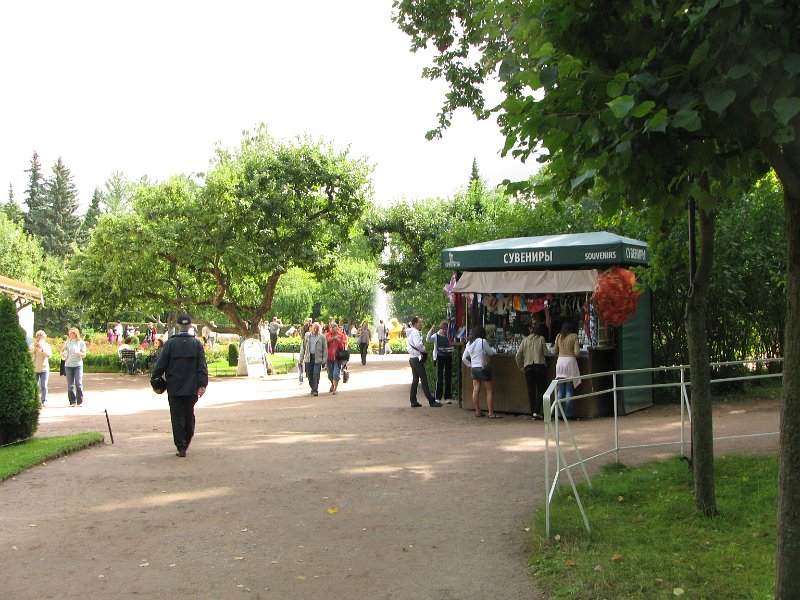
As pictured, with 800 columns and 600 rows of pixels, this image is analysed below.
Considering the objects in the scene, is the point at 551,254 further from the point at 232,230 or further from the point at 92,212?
the point at 92,212

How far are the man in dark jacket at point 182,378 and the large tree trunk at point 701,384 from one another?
6.07 metres

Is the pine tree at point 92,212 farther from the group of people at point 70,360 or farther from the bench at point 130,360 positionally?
the group of people at point 70,360

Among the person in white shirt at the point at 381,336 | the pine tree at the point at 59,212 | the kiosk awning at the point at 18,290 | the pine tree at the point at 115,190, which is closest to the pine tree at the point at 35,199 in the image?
the pine tree at the point at 59,212

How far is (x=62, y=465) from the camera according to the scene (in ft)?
31.7

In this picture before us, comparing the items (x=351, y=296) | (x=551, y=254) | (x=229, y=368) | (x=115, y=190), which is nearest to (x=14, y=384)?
(x=551, y=254)

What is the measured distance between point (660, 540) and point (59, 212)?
264 ft

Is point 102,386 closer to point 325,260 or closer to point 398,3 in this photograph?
point 325,260

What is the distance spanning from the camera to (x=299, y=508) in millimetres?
7293

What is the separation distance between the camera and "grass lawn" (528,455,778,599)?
486 cm

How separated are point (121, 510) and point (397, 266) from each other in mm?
29310

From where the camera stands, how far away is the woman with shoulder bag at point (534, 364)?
1247cm

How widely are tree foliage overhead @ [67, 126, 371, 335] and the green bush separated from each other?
13.6m

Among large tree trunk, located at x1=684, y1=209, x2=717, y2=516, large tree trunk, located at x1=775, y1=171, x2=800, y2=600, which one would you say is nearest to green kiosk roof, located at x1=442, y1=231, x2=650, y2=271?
large tree trunk, located at x1=684, y1=209, x2=717, y2=516

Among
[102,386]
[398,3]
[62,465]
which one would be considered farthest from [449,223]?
[62,465]
